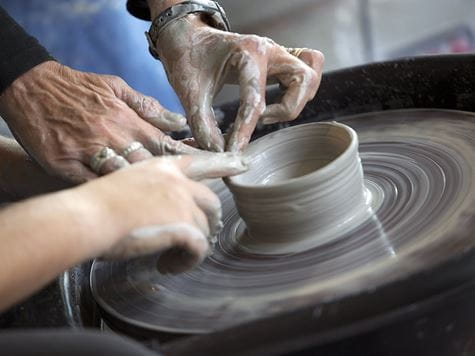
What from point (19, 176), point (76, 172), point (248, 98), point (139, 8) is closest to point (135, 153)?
point (76, 172)

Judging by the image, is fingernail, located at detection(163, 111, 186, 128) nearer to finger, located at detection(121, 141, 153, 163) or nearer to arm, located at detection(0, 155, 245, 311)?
finger, located at detection(121, 141, 153, 163)

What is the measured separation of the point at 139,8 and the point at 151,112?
498mm

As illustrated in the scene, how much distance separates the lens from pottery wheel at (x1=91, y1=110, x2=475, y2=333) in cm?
98

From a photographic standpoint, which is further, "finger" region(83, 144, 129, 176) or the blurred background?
the blurred background

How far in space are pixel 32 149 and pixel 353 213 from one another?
1.95ft

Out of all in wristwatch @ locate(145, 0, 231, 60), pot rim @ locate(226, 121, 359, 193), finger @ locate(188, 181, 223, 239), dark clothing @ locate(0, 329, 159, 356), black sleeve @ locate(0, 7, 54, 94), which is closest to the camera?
dark clothing @ locate(0, 329, 159, 356)

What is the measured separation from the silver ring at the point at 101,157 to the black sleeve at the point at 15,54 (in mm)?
281

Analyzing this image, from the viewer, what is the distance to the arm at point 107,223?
2.41 ft

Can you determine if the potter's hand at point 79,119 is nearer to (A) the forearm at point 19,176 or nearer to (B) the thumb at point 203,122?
(B) the thumb at point 203,122

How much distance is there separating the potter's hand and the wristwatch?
209 millimetres

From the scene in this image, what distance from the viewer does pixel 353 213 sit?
1.12 metres

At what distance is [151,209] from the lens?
0.83 meters

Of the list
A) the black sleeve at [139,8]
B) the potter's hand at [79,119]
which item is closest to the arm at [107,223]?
the potter's hand at [79,119]

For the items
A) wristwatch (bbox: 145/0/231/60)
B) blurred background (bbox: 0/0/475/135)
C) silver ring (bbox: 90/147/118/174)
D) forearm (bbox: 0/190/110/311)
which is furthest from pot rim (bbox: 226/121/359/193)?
blurred background (bbox: 0/0/475/135)
